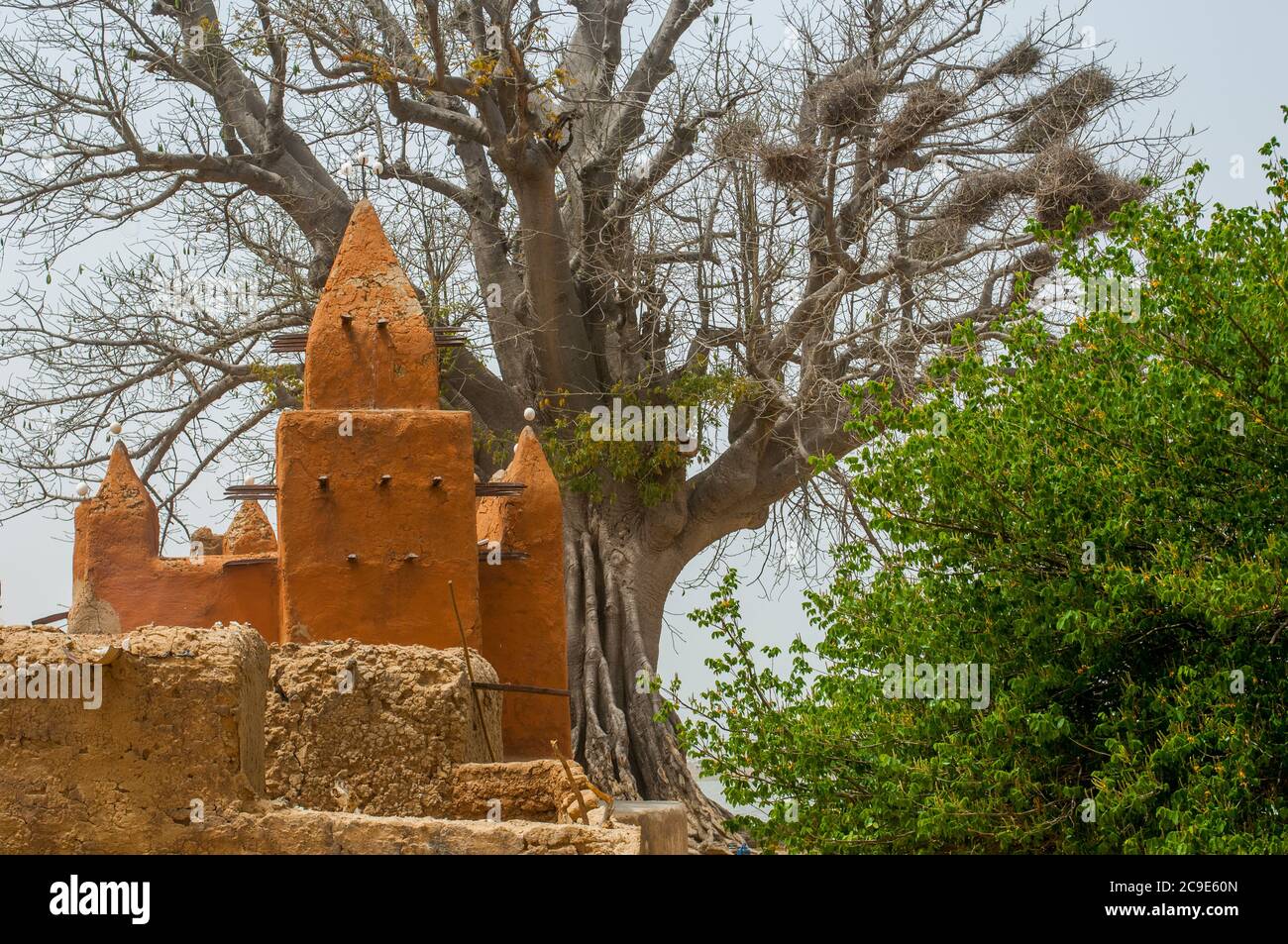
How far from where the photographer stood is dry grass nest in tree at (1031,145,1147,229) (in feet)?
47.1

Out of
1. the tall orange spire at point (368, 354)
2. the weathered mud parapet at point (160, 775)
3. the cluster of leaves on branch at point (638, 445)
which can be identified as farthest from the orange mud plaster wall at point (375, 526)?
the cluster of leaves on branch at point (638, 445)

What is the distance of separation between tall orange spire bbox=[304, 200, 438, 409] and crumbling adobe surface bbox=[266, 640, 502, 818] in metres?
3.34

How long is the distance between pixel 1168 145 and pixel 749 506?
6355 millimetres

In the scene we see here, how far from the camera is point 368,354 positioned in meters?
11.4

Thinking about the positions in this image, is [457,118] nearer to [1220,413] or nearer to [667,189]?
[667,189]

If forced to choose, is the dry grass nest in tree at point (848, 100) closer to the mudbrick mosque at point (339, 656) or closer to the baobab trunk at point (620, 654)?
the mudbrick mosque at point (339, 656)

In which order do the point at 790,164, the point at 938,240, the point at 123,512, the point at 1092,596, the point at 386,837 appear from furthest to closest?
the point at 938,240 → the point at 790,164 → the point at 123,512 → the point at 1092,596 → the point at 386,837

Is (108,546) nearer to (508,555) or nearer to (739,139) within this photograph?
(508,555)

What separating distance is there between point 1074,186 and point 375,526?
7.55m

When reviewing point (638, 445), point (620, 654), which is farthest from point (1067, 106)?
point (620, 654)

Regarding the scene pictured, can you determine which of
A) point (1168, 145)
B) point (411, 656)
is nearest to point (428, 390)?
point (411, 656)

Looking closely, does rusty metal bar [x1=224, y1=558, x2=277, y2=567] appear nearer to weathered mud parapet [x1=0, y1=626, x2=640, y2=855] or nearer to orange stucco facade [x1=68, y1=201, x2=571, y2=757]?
orange stucco facade [x1=68, y1=201, x2=571, y2=757]

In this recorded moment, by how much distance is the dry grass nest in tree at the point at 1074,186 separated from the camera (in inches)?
565

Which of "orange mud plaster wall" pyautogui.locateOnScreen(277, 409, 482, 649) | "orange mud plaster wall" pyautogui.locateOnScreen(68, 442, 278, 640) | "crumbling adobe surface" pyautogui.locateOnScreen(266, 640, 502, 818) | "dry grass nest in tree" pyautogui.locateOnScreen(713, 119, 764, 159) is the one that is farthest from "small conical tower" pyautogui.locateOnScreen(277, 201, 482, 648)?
"dry grass nest in tree" pyautogui.locateOnScreen(713, 119, 764, 159)
